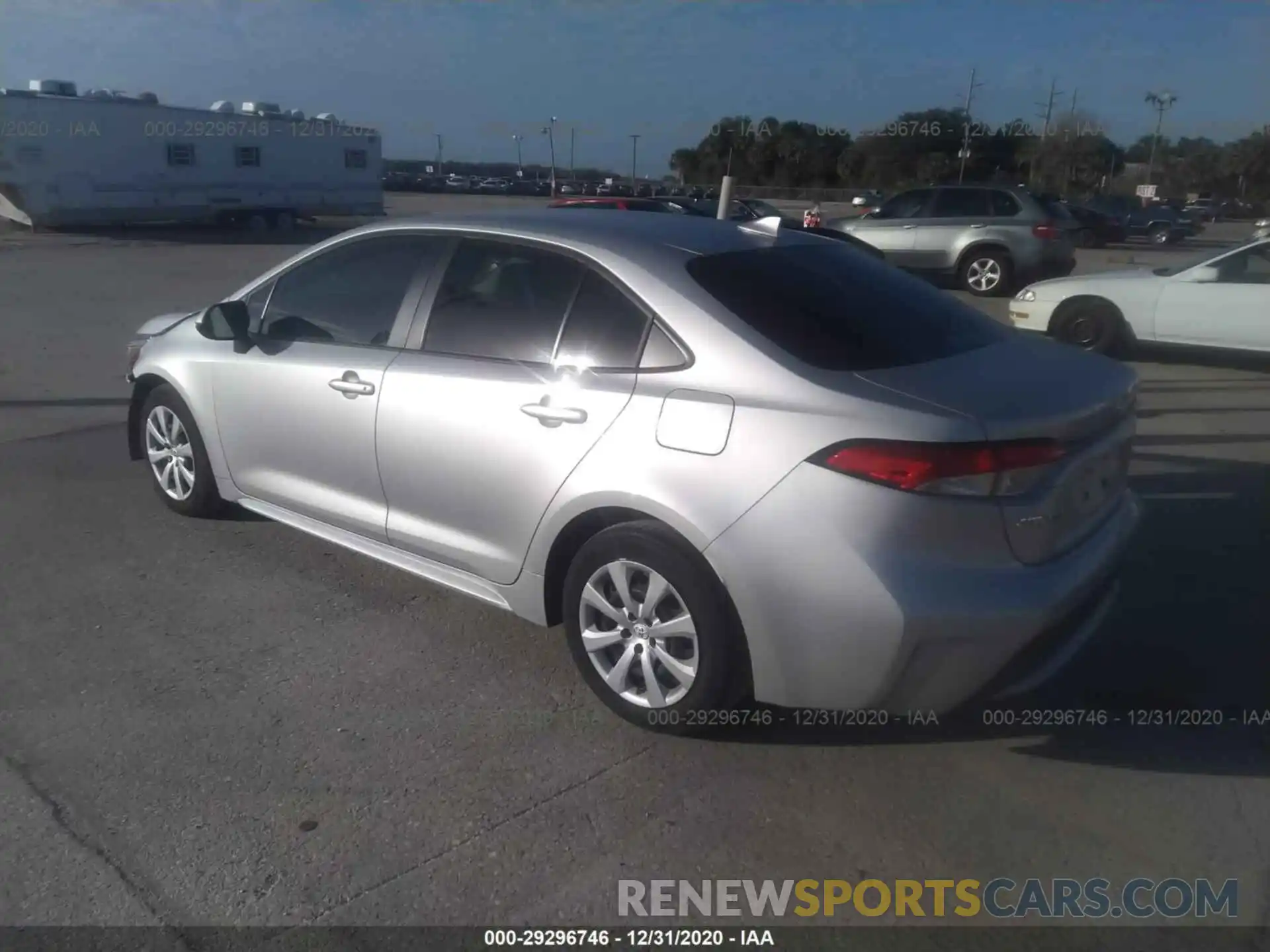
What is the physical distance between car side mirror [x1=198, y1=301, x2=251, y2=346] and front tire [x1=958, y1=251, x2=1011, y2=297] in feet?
43.8

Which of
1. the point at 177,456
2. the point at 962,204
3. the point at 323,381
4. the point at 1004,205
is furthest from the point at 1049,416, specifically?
the point at 962,204

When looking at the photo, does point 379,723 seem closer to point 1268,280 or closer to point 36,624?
point 36,624

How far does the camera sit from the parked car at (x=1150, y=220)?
35781 millimetres

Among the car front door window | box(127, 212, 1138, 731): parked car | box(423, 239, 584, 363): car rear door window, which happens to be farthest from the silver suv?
box(423, 239, 584, 363): car rear door window

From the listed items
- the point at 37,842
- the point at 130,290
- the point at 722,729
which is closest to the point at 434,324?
the point at 722,729

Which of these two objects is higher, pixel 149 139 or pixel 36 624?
pixel 149 139

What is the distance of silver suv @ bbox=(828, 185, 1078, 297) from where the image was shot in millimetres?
15805

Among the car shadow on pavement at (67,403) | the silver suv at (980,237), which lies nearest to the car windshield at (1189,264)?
the silver suv at (980,237)

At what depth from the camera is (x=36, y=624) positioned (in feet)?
14.5

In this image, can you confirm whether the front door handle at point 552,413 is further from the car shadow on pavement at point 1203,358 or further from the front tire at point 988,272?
the front tire at point 988,272

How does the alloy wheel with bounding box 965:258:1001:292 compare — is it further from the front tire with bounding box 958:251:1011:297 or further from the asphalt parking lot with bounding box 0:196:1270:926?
the asphalt parking lot with bounding box 0:196:1270:926

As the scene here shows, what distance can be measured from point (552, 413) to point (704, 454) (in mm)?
633

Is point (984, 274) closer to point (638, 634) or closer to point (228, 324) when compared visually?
point (228, 324)

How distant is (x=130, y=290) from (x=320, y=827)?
1561 cm
